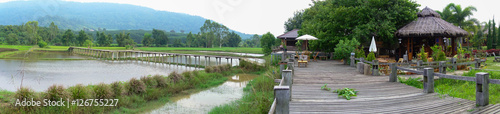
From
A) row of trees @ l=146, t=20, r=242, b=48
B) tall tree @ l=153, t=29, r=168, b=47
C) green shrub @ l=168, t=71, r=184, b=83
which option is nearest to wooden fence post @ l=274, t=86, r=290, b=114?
green shrub @ l=168, t=71, r=184, b=83

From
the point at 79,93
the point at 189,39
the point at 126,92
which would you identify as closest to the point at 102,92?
the point at 79,93

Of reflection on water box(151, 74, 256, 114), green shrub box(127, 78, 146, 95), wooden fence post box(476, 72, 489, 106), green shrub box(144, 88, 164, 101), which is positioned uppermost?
wooden fence post box(476, 72, 489, 106)

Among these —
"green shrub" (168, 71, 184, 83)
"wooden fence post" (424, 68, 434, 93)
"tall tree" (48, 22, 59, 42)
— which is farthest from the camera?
"tall tree" (48, 22, 59, 42)

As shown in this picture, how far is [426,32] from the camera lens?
16.2 metres

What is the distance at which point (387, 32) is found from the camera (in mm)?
16297

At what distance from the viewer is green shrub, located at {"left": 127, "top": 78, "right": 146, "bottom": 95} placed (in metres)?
10.8

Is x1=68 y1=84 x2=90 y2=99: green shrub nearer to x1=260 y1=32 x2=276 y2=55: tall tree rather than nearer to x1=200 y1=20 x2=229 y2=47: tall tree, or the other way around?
x1=260 y1=32 x2=276 y2=55: tall tree

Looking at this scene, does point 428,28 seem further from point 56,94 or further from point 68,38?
point 68,38

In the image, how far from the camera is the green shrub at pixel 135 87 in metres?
10.8

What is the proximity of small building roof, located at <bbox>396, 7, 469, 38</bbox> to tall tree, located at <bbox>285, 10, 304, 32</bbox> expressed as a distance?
76.8 ft

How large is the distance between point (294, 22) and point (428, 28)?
86.5 ft

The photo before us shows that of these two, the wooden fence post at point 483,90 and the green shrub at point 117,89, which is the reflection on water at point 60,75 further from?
the wooden fence post at point 483,90

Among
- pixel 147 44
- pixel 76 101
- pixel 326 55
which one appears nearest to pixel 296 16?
pixel 326 55

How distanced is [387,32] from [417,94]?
11368 mm
